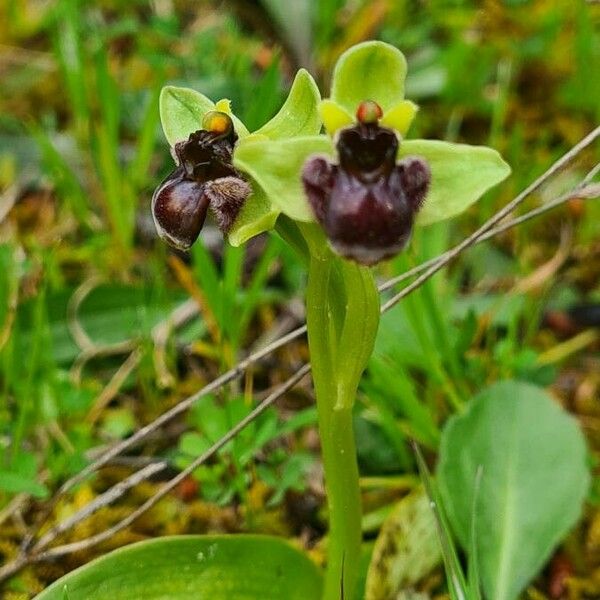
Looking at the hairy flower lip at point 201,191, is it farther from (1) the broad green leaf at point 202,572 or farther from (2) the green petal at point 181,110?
(1) the broad green leaf at point 202,572

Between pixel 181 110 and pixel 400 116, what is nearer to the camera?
pixel 400 116

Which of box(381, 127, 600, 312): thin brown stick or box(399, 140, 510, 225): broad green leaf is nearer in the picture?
box(399, 140, 510, 225): broad green leaf

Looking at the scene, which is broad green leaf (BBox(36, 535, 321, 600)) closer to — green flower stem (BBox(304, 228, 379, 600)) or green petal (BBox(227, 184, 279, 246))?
green flower stem (BBox(304, 228, 379, 600))

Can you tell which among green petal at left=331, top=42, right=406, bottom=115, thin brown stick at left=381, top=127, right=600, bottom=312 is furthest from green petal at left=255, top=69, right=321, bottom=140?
thin brown stick at left=381, top=127, right=600, bottom=312

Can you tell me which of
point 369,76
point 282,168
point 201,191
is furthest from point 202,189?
point 369,76

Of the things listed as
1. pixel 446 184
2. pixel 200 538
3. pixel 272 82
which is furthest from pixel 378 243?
pixel 272 82

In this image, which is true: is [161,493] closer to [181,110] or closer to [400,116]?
[181,110]

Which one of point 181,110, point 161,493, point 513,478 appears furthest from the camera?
point 513,478
